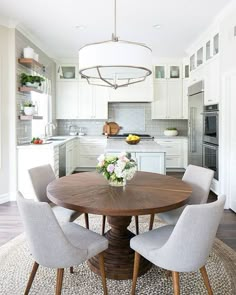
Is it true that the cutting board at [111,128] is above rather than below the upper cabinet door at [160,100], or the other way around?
below

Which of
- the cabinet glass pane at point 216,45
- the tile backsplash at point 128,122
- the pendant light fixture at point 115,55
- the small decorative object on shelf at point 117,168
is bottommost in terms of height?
the small decorative object on shelf at point 117,168

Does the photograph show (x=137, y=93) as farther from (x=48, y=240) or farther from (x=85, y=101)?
(x=48, y=240)

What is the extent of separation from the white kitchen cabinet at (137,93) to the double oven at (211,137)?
230 centimetres

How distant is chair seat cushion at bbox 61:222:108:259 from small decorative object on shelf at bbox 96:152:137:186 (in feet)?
1.62

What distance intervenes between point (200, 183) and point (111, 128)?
4.92 m

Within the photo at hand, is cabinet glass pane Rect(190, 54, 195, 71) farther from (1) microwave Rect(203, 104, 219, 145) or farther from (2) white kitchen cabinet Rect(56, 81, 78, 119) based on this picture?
(2) white kitchen cabinet Rect(56, 81, 78, 119)

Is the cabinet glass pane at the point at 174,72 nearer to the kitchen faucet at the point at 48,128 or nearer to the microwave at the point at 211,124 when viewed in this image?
the microwave at the point at 211,124

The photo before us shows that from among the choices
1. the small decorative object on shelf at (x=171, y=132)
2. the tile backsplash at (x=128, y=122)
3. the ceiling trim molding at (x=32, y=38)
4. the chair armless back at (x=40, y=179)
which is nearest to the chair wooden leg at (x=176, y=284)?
the chair armless back at (x=40, y=179)

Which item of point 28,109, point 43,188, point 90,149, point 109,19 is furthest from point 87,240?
point 90,149

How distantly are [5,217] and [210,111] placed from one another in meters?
3.39

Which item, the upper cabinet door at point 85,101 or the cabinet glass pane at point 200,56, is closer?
the cabinet glass pane at point 200,56

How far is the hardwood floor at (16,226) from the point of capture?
3102mm

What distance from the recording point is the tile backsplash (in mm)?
7496

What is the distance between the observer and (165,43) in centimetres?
559
